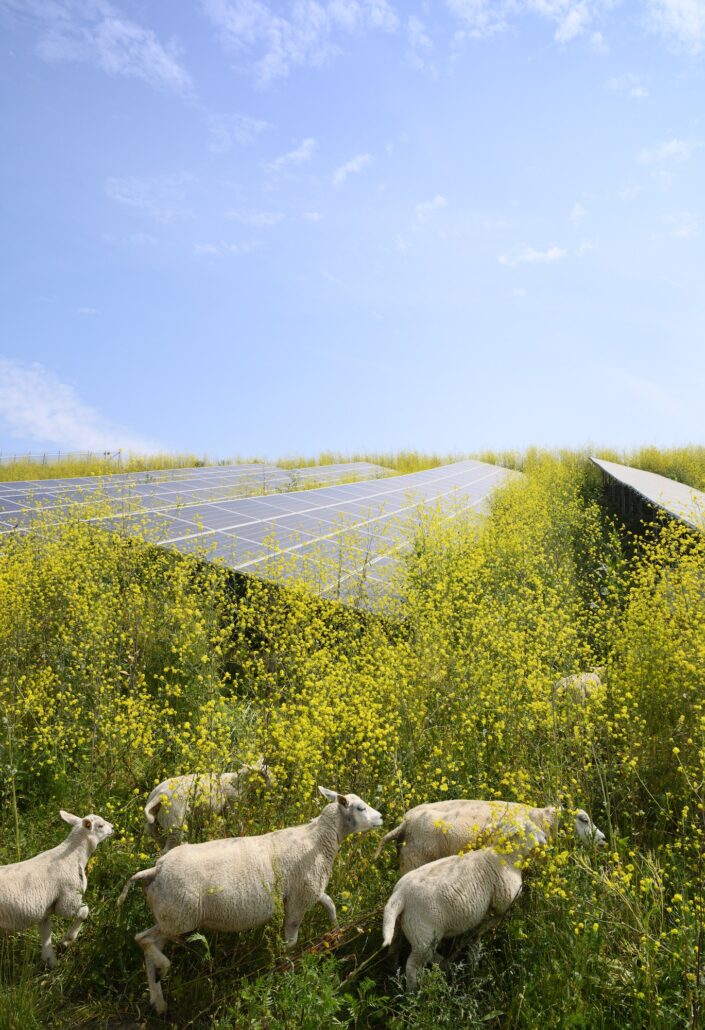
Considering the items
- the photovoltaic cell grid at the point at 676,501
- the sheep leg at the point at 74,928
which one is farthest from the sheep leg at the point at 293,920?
the photovoltaic cell grid at the point at 676,501

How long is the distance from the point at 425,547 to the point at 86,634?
513 cm

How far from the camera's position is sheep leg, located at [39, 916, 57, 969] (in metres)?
3.75

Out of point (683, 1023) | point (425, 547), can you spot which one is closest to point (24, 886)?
point (683, 1023)

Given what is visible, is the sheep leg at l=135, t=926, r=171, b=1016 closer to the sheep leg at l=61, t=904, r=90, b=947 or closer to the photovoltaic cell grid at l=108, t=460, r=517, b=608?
the sheep leg at l=61, t=904, r=90, b=947

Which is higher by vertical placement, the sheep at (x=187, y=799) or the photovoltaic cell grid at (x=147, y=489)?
the photovoltaic cell grid at (x=147, y=489)

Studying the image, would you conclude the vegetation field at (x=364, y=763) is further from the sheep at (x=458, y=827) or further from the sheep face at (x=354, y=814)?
the sheep face at (x=354, y=814)

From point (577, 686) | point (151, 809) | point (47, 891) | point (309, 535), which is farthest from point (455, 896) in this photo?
point (309, 535)

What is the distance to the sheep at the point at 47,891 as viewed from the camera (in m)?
3.72

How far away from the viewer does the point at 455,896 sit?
132 inches

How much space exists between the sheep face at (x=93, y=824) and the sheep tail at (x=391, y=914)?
73.4 inches

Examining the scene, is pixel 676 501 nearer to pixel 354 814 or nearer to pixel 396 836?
pixel 396 836

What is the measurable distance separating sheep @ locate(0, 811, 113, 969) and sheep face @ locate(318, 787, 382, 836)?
1588mm

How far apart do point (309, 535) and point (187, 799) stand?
7.63 meters

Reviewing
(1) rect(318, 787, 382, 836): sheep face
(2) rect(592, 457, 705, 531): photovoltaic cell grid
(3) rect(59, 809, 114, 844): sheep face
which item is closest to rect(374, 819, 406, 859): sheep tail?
(1) rect(318, 787, 382, 836): sheep face
